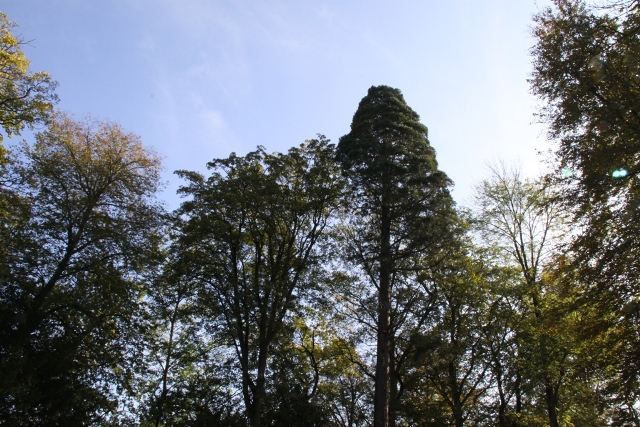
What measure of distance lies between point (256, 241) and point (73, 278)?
21.9 ft

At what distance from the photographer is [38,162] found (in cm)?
1616

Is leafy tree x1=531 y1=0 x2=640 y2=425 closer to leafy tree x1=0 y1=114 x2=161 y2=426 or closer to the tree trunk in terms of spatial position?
the tree trunk

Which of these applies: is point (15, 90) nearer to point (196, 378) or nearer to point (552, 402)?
point (196, 378)

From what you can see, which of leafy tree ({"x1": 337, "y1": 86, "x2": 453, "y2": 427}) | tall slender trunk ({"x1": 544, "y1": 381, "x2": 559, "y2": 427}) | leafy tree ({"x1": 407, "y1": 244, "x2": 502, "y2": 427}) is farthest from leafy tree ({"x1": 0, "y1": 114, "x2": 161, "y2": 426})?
tall slender trunk ({"x1": 544, "y1": 381, "x2": 559, "y2": 427})

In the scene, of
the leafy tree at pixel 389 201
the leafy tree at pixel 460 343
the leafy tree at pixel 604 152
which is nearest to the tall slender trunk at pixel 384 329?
the leafy tree at pixel 389 201

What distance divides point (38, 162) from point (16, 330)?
6.03 metres

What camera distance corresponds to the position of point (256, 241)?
1756 centimetres

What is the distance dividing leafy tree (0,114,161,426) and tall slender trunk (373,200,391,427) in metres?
8.69

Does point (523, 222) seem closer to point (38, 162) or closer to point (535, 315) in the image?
point (535, 315)

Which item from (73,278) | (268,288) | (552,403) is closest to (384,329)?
(268,288)

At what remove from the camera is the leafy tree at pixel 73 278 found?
556 inches

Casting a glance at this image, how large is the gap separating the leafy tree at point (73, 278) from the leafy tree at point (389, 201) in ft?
26.7

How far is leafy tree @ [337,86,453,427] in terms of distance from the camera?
610 inches

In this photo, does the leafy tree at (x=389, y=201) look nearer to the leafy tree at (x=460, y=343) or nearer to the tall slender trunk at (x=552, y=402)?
the leafy tree at (x=460, y=343)
